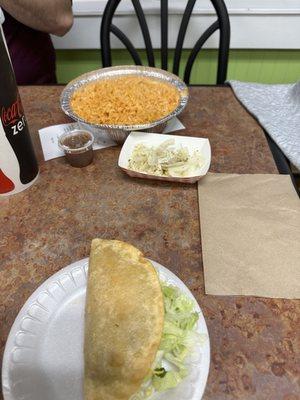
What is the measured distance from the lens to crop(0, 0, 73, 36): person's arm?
4.08 ft

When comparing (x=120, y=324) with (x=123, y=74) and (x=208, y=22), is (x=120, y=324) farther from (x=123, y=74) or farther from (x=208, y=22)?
(x=208, y=22)

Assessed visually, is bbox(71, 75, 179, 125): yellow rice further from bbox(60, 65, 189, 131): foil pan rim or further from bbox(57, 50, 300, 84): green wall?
bbox(57, 50, 300, 84): green wall

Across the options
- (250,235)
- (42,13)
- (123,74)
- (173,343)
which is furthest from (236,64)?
(173,343)

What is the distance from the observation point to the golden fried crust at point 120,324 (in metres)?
0.47

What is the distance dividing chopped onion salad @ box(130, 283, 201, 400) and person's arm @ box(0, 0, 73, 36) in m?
1.19

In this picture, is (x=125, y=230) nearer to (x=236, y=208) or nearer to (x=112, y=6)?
(x=236, y=208)

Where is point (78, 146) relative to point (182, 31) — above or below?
below

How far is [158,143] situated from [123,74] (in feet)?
1.29

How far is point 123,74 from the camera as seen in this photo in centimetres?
119

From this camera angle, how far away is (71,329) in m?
0.57

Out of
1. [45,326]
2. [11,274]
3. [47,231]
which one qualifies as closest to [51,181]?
[47,231]

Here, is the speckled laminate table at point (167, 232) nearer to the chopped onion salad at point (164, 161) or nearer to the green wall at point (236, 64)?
the chopped onion salad at point (164, 161)

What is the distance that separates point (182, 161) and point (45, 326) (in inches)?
20.4

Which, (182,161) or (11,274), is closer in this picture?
(11,274)
